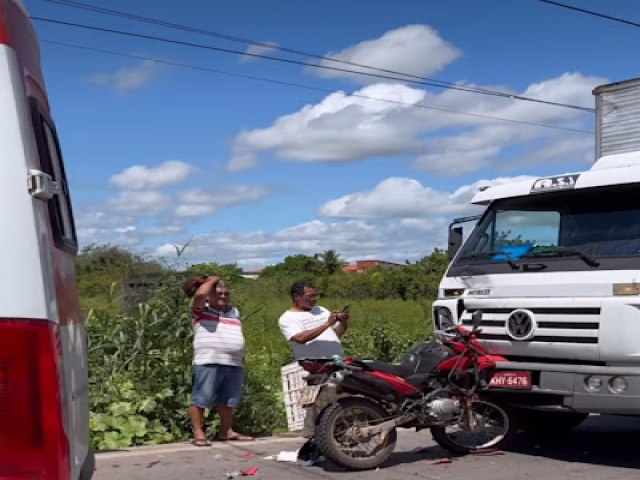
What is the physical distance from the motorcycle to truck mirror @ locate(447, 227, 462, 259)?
1.06 meters

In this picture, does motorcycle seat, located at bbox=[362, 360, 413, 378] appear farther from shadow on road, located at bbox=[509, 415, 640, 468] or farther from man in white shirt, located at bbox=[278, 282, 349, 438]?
shadow on road, located at bbox=[509, 415, 640, 468]

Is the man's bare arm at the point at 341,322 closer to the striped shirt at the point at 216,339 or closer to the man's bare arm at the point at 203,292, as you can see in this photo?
the striped shirt at the point at 216,339

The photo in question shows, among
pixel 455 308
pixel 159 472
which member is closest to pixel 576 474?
pixel 455 308

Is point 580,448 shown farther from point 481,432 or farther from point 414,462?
point 414,462

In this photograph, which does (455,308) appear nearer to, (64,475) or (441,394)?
(441,394)

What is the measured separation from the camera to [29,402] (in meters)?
2.46

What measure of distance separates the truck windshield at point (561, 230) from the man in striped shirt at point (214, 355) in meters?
2.29

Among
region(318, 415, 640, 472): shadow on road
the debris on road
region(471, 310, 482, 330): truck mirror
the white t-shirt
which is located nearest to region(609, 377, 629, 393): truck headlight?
region(318, 415, 640, 472): shadow on road

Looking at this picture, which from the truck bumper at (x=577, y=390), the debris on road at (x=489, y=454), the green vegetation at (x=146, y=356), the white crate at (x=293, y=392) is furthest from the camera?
the white crate at (x=293, y=392)

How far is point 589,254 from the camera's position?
7.07 metres

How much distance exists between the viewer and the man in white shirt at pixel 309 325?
7.77 metres

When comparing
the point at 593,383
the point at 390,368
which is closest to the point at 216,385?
the point at 390,368

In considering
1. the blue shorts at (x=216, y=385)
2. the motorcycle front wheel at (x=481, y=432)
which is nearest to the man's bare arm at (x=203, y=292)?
the blue shorts at (x=216, y=385)

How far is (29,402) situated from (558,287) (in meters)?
5.33
